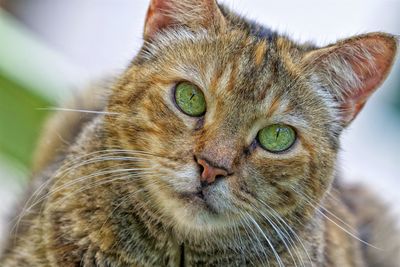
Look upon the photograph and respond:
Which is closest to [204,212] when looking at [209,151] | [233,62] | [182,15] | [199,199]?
[199,199]

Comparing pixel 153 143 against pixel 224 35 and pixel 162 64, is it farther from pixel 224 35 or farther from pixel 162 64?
pixel 224 35

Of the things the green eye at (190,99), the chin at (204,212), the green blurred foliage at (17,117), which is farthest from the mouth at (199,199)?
the green blurred foliage at (17,117)

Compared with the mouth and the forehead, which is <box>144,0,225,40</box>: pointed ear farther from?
the mouth

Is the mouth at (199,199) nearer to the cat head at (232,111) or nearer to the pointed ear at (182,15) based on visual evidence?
the cat head at (232,111)

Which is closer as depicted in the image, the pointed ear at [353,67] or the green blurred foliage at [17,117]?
the pointed ear at [353,67]

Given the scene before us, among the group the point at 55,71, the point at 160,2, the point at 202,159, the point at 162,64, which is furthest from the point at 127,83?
the point at 55,71

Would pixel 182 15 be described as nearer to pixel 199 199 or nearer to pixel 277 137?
pixel 277 137

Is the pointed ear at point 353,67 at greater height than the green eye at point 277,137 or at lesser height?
greater

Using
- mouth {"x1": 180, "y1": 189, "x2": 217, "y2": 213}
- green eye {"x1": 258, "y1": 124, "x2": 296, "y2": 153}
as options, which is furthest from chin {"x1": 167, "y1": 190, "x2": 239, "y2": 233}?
green eye {"x1": 258, "y1": 124, "x2": 296, "y2": 153}
